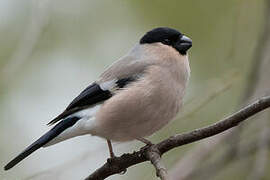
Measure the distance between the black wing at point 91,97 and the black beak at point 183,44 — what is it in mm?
432

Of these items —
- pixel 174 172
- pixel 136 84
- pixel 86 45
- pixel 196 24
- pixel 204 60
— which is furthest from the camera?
pixel 86 45

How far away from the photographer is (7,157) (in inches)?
199

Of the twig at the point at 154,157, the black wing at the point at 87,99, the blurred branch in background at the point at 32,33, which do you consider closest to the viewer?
the twig at the point at 154,157

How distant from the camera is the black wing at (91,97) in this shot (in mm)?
3508

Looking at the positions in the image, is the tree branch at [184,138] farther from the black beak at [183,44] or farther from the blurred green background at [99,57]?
the black beak at [183,44]

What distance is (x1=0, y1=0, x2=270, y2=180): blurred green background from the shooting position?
11.9ft

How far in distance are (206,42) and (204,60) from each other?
0.69ft

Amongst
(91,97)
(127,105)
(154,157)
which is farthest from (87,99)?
(154,157)

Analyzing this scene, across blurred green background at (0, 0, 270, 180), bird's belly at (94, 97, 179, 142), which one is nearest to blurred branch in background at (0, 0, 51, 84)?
blurred green background at (0, 0, 270, 180)

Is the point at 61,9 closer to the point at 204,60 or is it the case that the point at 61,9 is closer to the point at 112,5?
the point at 112,5

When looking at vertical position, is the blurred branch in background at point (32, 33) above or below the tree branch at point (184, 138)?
above

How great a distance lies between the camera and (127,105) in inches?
133

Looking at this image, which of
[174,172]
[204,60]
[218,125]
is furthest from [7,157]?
[218,125]

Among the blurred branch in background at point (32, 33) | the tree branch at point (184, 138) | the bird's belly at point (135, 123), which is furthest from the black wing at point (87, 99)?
the blurred branch in background at point (32, 33)
